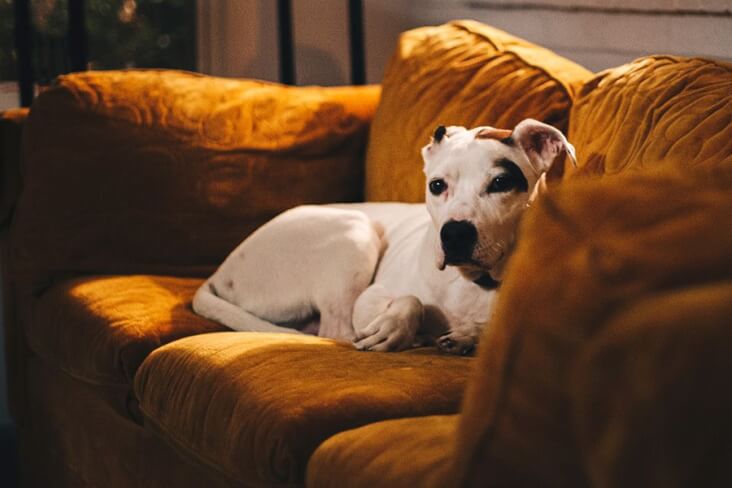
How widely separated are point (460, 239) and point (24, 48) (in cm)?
249

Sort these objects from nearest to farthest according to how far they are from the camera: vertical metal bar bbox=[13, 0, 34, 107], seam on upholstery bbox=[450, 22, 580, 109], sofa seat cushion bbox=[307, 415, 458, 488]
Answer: sofa seat cushion bbox=[307, 415, 458, 488] < seam on upholstery bbox=[450, 22, 580, 109] < vertical metal bar bbox=[13, 0, 34, 107]

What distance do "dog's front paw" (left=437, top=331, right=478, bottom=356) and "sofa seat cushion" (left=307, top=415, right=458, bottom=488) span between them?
1.80ft

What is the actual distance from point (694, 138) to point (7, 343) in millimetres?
2048

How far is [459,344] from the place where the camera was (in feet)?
6.40

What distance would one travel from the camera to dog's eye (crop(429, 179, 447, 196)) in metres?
2.03

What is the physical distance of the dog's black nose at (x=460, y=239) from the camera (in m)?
1.92

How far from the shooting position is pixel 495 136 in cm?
205

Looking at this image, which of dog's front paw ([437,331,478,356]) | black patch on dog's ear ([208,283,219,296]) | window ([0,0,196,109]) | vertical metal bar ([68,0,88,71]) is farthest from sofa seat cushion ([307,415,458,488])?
window ([0,0,196,109])

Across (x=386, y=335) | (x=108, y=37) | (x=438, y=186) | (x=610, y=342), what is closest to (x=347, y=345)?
(x=386, y=335)

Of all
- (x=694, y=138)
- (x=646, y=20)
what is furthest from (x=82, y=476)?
(x=646, y=20)

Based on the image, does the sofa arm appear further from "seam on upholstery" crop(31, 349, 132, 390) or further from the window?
the window

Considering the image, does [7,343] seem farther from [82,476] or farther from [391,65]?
[391,65]

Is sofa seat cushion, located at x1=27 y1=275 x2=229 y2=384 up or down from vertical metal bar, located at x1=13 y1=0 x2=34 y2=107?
down

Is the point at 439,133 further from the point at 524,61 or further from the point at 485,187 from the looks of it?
the point at 524,61
